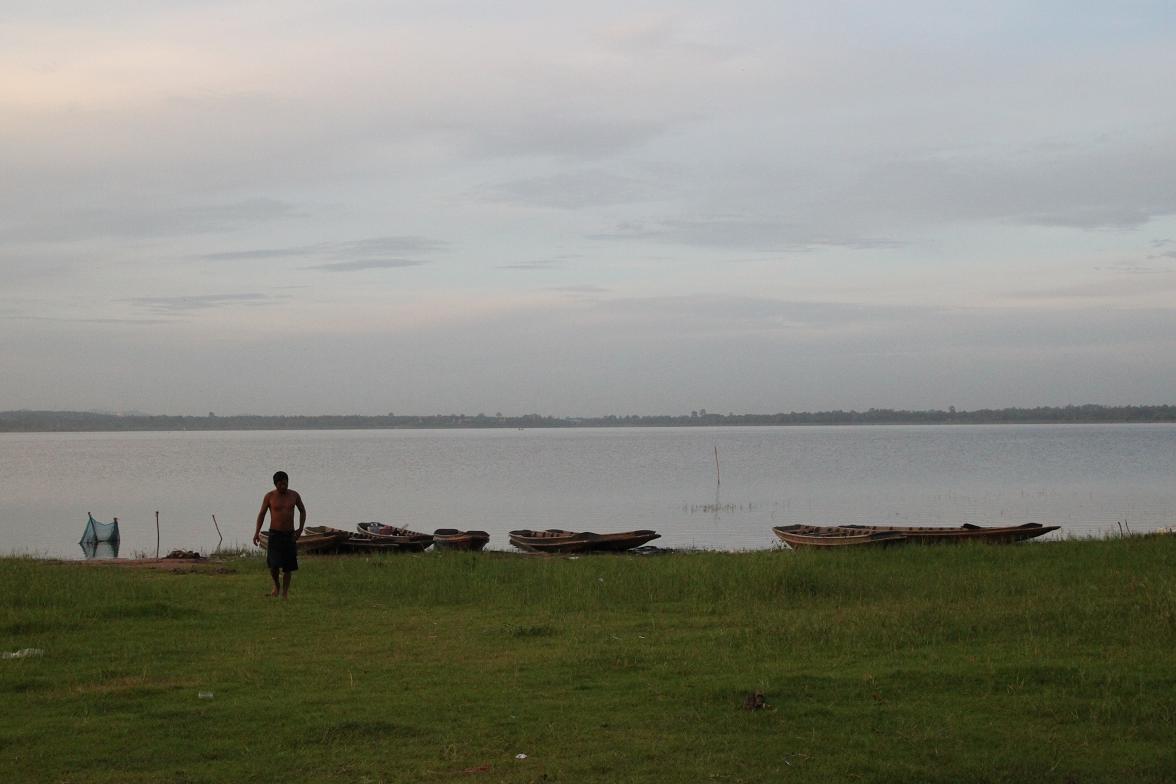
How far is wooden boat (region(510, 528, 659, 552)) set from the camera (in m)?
24.4

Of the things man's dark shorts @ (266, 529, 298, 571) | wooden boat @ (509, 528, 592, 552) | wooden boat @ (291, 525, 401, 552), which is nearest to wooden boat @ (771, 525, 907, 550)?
wooden boat @ (509, 528, 592, 552)

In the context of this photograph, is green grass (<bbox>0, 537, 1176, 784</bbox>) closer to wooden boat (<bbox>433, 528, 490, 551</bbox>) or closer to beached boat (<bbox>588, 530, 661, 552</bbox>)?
beached boat (<bbox>588, 530, 661, 552</bbox>)

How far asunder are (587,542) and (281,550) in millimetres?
10841

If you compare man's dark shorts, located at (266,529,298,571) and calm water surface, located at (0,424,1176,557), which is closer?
man's dark shorts, located at (266,529,298,571)

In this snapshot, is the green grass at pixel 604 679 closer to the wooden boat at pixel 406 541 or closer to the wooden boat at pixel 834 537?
the wooden boat at pixel 834 537

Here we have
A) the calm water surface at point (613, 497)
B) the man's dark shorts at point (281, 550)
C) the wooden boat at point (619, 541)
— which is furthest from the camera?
the calm water surface at point (613, 497)

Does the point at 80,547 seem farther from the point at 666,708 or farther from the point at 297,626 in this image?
the point at 666,708

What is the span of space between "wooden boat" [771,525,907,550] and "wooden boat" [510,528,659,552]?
3.10m

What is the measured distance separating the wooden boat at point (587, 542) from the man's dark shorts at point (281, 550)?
10.6 meters

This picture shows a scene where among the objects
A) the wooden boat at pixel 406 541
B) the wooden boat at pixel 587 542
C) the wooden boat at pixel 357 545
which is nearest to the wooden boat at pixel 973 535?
the wooden boat at pixel 587 542

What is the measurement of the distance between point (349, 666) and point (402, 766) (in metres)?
3.26

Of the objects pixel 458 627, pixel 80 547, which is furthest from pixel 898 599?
pixel 80 547

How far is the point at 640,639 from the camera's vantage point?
36.7ft

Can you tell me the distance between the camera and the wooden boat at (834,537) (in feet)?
72.3
